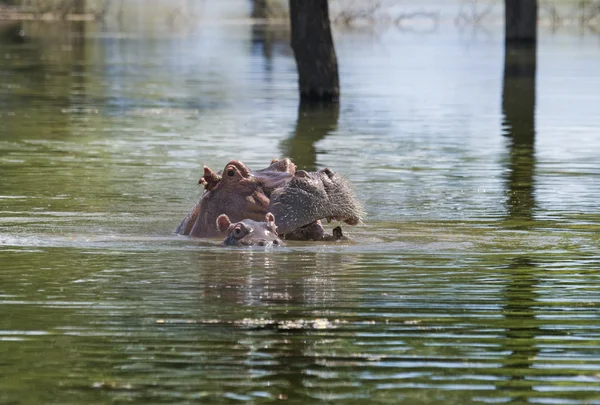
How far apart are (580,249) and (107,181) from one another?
5.07 metres

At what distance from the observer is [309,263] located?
8.93m

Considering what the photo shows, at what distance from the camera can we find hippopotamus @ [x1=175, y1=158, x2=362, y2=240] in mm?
9344

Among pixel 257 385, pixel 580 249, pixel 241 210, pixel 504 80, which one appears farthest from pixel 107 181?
pixel 504 80

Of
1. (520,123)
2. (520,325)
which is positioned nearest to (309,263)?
(520,325)

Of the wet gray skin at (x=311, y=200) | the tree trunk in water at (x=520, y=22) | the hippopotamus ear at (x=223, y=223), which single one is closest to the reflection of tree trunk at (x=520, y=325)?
the wet gray skin at (x=311, y=200)

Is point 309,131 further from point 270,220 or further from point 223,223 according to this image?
point 270,220

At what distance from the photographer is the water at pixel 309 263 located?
6.10 meters

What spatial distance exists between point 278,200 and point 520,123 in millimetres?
10961

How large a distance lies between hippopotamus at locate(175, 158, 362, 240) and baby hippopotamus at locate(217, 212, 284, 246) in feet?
0.16

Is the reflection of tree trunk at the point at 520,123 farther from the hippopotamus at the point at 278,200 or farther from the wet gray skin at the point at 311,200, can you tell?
the wet gray skin at the point at 311,200

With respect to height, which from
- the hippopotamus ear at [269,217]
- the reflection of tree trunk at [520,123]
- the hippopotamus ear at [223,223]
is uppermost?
the hippopotamus ear at [269,217]

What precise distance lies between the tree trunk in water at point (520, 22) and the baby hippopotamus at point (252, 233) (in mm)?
25536

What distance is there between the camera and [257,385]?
5902 millimetres

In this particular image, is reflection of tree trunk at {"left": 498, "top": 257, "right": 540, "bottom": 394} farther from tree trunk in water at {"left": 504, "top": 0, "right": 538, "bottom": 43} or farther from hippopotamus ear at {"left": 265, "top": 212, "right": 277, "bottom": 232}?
tree trunk in water at {"left": 504, "top": 0, "right": 538, "bottom": 43}
